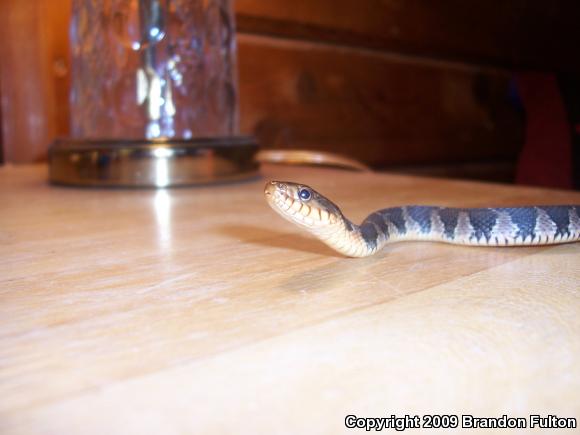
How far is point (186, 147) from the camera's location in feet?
4.93

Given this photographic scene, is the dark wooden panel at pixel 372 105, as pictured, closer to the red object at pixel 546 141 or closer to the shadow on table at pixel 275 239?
the red object at pixel 546 141

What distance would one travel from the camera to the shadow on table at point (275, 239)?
0.93m

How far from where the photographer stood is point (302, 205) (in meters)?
0.87

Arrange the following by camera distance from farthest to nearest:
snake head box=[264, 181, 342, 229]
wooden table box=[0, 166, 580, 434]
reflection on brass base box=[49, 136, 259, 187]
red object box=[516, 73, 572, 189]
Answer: red object box=[516, 73, 572, 189] < reflection on brass base box=[49, 136, 259, 187] < snake head box=[264, 181, 342, 229] < wooden table box=[0, 166, 580, 434]

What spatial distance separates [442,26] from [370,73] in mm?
540

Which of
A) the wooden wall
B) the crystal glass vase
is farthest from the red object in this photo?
the crystal glass vase

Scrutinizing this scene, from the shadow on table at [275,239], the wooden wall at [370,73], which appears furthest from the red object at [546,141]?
the shadow on table at [275,239]

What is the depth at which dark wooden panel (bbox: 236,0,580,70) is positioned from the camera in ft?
8.39

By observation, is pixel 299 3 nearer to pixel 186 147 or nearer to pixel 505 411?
pixel 186 147

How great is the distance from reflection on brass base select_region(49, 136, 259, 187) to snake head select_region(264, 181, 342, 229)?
65cm

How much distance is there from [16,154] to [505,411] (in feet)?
7.57

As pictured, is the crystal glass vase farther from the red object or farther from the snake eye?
the red object

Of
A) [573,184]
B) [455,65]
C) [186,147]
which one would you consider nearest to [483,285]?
[186,147]

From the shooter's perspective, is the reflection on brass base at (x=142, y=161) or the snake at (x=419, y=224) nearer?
the snake at (x=419, y=224)
